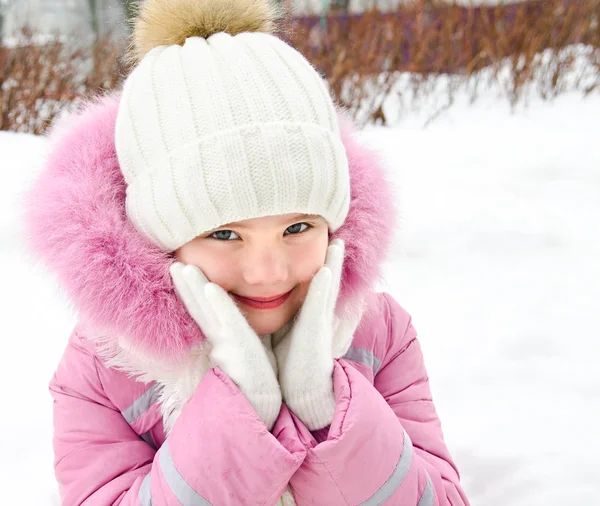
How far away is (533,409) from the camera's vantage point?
6.39 feet

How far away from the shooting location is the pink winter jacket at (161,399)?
3.41 ft

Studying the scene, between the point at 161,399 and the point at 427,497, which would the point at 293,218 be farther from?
the point at 427,497

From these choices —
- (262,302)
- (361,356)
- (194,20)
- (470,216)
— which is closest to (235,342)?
(262,302)

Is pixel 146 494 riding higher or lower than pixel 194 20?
lower

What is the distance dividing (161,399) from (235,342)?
0.76 feet

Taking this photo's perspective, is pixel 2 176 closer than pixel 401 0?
Yes

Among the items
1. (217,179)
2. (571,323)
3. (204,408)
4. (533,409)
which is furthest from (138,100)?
(571,323)

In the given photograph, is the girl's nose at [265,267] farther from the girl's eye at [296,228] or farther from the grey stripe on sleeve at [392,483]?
the grey stripe on sleeve at [392,483]

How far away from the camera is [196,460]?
1.03 m

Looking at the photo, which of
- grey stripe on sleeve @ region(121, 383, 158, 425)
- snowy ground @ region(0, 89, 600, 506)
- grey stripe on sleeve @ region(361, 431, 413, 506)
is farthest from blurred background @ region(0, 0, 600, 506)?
grey stripe on sleeve @ region(361, 431, 413, 506)

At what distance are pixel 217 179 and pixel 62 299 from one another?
0.39m

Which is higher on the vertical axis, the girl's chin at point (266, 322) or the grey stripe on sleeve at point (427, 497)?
the girl's chin at point (266, 322)

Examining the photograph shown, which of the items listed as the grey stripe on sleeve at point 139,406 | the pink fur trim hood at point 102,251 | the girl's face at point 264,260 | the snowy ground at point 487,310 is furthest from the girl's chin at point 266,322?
the snowy ground at point 487,310

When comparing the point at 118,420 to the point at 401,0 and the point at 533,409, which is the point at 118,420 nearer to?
the point at 533,409
